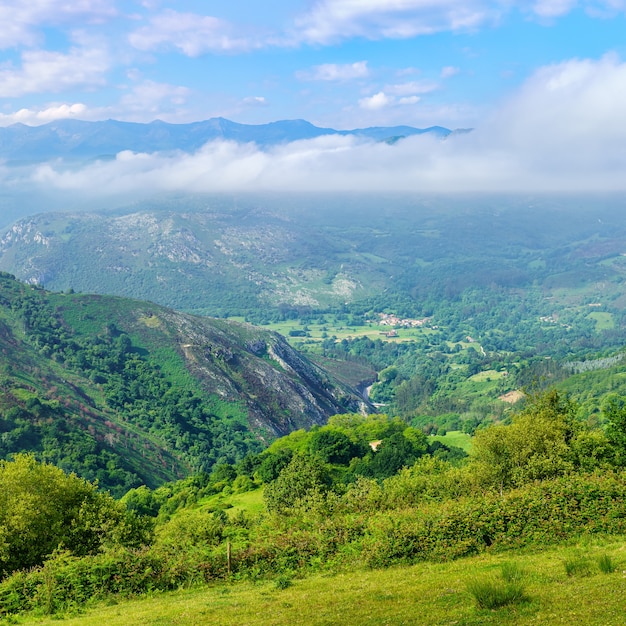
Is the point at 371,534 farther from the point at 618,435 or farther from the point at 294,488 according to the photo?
the point at 618,435

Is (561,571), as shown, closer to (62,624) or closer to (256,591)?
(256,591)

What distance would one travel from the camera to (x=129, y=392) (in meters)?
155

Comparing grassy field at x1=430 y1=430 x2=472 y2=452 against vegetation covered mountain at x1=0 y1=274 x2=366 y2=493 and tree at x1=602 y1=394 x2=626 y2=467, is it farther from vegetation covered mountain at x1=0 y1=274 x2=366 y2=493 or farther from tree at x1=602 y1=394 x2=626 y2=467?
tree at x1=602 y1=394 x2=626 y2=467

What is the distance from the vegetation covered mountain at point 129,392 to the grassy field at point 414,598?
80899 millimetres

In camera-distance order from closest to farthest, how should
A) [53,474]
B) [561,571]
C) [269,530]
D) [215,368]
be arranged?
1. [561,571]
2. [269,530]
3. [53,474]
4. [215,368]

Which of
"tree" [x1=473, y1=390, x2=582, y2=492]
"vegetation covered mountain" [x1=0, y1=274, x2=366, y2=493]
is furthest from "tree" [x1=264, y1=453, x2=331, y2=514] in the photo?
"vegetation covered mountain" [x1=0, y1=274, x2=366, y2=493]

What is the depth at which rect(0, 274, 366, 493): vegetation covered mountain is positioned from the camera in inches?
4449

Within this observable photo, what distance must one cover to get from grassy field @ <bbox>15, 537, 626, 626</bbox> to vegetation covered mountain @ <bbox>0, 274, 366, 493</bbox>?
80.9 metres

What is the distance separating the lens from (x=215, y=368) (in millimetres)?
175500

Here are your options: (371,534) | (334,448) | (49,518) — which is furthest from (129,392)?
(371,534)

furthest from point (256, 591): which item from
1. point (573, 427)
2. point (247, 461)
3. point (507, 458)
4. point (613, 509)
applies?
point (247, 461)

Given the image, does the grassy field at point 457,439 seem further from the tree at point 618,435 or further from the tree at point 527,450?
the tree at point 618,435

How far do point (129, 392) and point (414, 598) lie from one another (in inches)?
5545

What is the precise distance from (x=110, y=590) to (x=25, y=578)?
177 inches
